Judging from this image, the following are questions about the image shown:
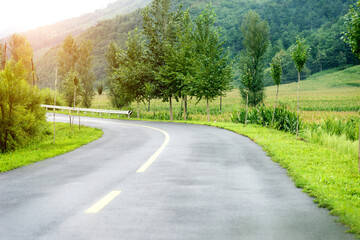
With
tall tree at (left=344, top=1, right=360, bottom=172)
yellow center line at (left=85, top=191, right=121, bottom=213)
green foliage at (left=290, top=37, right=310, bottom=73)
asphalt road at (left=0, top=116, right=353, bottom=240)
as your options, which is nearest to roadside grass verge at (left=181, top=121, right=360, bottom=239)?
asphalt road at (left=0, top=116, right=353, bottom=240)

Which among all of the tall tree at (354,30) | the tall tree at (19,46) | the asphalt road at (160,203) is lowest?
the asphalt road at (160,203)

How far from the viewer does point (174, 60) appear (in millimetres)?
34406

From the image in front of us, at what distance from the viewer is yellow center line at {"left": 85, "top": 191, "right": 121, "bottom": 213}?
16.3ft

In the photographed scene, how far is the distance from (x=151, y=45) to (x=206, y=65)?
8.55 m

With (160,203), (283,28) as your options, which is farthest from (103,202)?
(283,28)

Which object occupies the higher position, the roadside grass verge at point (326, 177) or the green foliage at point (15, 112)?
the green foliage at point (15, 112)

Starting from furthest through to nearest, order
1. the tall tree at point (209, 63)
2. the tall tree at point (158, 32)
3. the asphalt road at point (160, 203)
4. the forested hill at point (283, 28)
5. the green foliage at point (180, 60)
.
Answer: the forested hill at point (283, 28), the tall tree at point (158, 32), the green foliage at point (180, 60), the tall tree at point (209, 63), the asphalt road at point (160, 203)

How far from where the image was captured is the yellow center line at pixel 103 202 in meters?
4.98

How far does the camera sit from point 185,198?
5684 millimetres

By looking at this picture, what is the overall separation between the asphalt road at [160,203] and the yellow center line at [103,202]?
14mm

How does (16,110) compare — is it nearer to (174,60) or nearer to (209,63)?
(209,63)

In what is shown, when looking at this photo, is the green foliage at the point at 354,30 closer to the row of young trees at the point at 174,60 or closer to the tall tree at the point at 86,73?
the row of young trees at the point at 174,60

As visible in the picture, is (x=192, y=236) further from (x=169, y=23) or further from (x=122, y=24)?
(x=122, y=24)

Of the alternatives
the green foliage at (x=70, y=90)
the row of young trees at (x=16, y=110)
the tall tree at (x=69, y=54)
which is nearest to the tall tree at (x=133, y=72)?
the green foliage at (x=70, y=90)
